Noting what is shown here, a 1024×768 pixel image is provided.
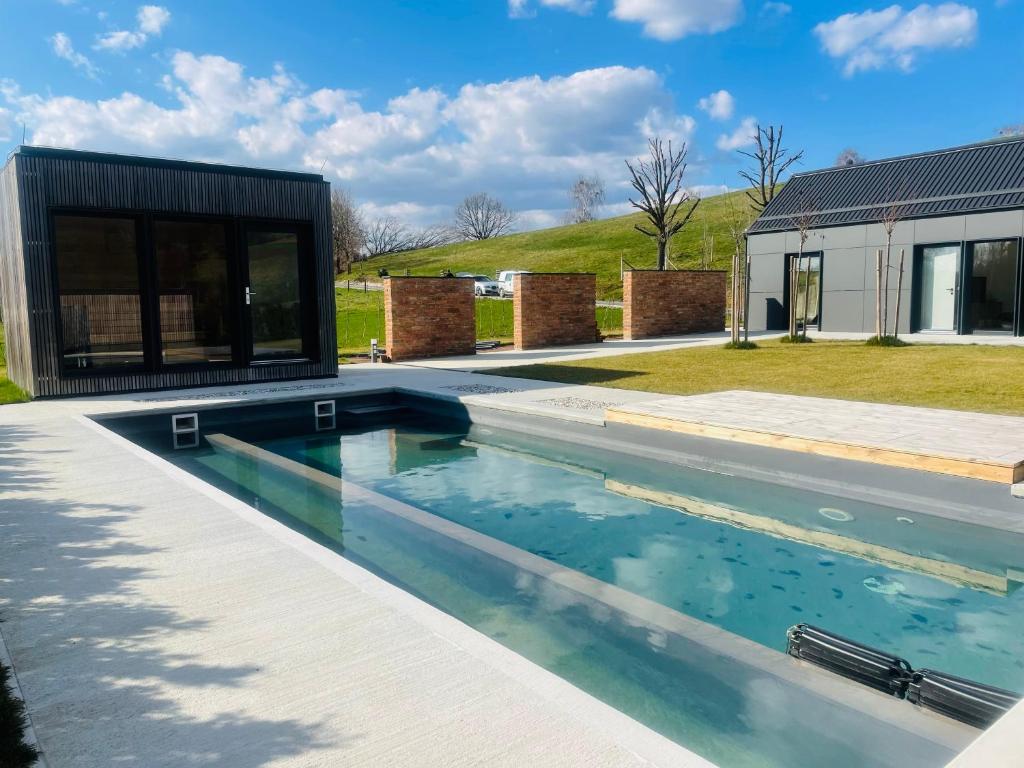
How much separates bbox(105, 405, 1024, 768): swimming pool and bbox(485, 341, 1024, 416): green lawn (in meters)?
3.11

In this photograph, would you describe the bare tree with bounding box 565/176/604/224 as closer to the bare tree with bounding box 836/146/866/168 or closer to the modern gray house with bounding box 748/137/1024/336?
the bare tree with bounding box 836/146/866/168

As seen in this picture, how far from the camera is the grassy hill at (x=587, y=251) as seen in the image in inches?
1559

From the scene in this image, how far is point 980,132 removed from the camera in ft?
124

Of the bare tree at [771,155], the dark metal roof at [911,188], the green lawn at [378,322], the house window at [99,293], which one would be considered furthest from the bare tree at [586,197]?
the house window at [99,293]

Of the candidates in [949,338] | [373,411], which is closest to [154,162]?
[373,411]

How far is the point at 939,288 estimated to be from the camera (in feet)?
52.9

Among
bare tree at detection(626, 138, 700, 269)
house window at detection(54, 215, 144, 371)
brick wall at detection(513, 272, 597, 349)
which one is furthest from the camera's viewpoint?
bare tree at detection(626, 138, 700, 269)

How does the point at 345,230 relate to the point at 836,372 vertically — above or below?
above

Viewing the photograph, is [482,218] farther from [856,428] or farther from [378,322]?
[856,428]

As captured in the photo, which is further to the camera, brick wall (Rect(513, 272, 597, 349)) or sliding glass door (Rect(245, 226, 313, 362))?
brick wall (Rect(513, 272, 597, 349))

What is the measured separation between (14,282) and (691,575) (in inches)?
349

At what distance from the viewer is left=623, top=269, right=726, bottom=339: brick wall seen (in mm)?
17000

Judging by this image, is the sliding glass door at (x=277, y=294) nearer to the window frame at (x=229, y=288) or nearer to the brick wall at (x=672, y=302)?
the window frame at (x=229, y=288)

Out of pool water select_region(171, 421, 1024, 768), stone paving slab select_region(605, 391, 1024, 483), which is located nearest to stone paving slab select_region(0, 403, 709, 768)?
pool water select_region(171, 421, 1024, 768)
